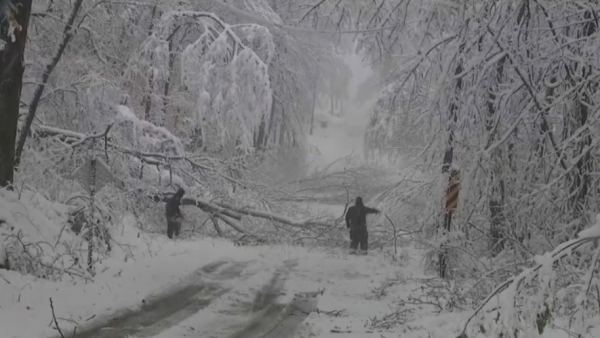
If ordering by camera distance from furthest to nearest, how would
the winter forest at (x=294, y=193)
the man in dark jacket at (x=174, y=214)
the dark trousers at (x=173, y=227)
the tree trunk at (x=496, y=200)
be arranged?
the dark trousers at (x=173, y=227), the man in dark jacket at (x=174, y=214), the tree trunk at (x=496, y=200), the winter forest at (x=294, y=193)

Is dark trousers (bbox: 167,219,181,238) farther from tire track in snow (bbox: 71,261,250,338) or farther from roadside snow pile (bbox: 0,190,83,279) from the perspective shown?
roadside snow pile (bbox: 0,190,83,279)

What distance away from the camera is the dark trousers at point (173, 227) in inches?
554

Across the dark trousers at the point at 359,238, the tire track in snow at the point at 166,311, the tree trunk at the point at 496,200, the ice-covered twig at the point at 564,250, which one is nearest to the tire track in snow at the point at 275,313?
the tire track in snow at the point at 166,311

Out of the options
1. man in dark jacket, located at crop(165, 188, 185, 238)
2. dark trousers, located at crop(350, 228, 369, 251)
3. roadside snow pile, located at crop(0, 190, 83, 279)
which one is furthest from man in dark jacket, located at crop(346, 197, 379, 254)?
roadside snow pile, located at crop(0, 190, 83, 279)

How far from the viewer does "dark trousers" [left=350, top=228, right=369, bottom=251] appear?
1443 cm

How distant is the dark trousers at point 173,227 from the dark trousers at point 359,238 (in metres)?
4.14

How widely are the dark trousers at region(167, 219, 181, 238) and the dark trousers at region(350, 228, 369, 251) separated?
13.6ft

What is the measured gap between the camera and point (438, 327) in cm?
708

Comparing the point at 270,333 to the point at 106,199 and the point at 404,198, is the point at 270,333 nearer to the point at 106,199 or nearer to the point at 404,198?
the point at 106,199

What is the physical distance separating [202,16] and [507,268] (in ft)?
35.9

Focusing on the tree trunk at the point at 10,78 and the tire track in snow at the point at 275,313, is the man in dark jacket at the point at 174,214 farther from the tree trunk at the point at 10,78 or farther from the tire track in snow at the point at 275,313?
the tree trunk at the point at 10,78

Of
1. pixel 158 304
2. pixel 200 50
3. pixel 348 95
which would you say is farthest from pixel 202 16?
pixel 348 95

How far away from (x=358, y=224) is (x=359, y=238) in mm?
366

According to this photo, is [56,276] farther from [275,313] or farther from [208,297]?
[275,313]
